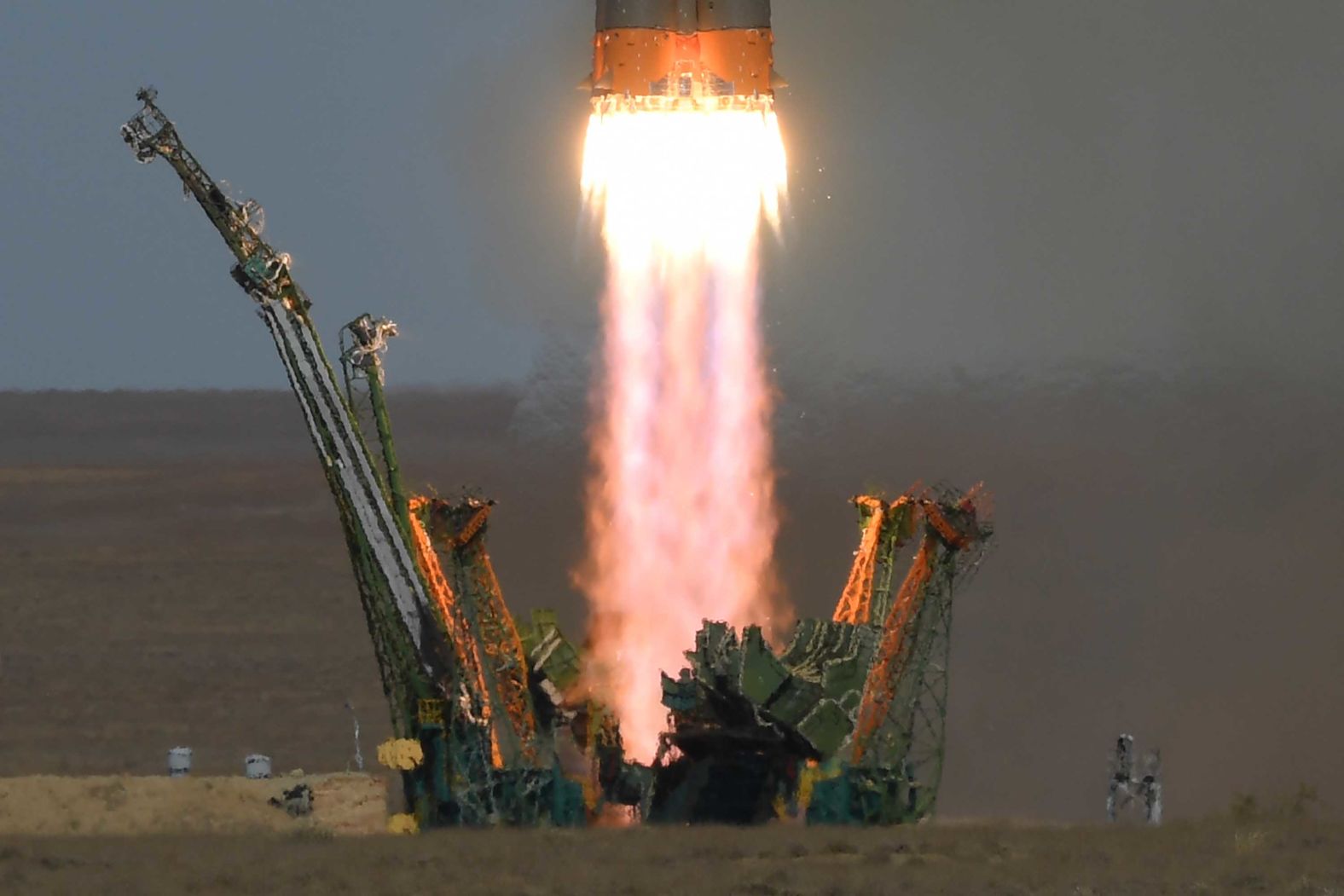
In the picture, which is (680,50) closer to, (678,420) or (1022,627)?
(678,420)

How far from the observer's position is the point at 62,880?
230 feet

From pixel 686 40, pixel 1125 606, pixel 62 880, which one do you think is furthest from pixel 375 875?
pixel 1125 606

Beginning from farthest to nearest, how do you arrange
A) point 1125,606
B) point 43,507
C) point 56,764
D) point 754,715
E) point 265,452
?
point 265,452, point 43,507, point 1125,606, point 56,764, point 754,715

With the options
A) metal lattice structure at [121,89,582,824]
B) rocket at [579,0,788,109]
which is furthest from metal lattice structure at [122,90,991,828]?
rocket at [579,0,788,109]

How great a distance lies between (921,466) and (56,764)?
79.2 feet

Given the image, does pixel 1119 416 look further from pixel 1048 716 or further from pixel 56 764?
pixel 56 764

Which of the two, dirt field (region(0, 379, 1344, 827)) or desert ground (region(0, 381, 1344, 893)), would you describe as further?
dirt field (region(0, 379, 1344, 827))

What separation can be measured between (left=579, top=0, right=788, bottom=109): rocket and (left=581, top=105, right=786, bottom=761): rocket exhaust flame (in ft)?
9.89

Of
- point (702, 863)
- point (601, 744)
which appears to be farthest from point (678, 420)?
point (702, 863)

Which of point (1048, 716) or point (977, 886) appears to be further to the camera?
point (1048, 716)

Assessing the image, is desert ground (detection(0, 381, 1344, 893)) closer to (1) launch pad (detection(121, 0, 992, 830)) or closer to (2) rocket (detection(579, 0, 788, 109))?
(1) launch pad (detection(121, 0, 992, 830))

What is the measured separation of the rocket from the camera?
7981cm

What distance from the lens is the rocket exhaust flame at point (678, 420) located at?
275ft

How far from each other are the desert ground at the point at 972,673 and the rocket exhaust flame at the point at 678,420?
21.5 feet
